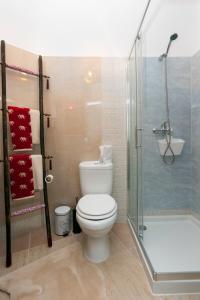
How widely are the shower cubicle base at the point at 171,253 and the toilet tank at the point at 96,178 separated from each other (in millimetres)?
551

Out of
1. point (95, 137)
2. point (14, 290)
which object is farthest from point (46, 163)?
point (14, 290)

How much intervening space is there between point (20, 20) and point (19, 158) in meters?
1.43

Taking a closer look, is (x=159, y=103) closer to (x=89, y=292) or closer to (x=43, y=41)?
(x=43, y=41)

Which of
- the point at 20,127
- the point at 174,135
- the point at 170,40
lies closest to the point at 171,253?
the point at 174,135

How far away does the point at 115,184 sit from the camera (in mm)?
2170

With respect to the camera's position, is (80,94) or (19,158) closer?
(19,158)

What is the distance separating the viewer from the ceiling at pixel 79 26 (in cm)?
194

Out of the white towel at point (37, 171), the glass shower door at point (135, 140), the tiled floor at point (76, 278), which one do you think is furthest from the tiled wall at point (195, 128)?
the white towel at point (37, 171)

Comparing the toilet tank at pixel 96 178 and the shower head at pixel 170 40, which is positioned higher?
the shower head at pixel 170 40

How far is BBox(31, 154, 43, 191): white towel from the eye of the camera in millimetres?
1800

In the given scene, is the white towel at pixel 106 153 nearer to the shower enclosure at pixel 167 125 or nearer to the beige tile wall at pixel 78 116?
the beige tile wall at pixel 78 116

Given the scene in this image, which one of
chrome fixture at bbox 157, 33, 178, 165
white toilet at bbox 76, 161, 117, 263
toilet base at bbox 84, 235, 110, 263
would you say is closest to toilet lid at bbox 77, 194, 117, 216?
white toilet at bbox 76, 161, 117, 263

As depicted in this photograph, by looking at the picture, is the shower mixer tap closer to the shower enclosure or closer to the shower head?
the shower enclosure

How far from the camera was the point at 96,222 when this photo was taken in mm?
1412
